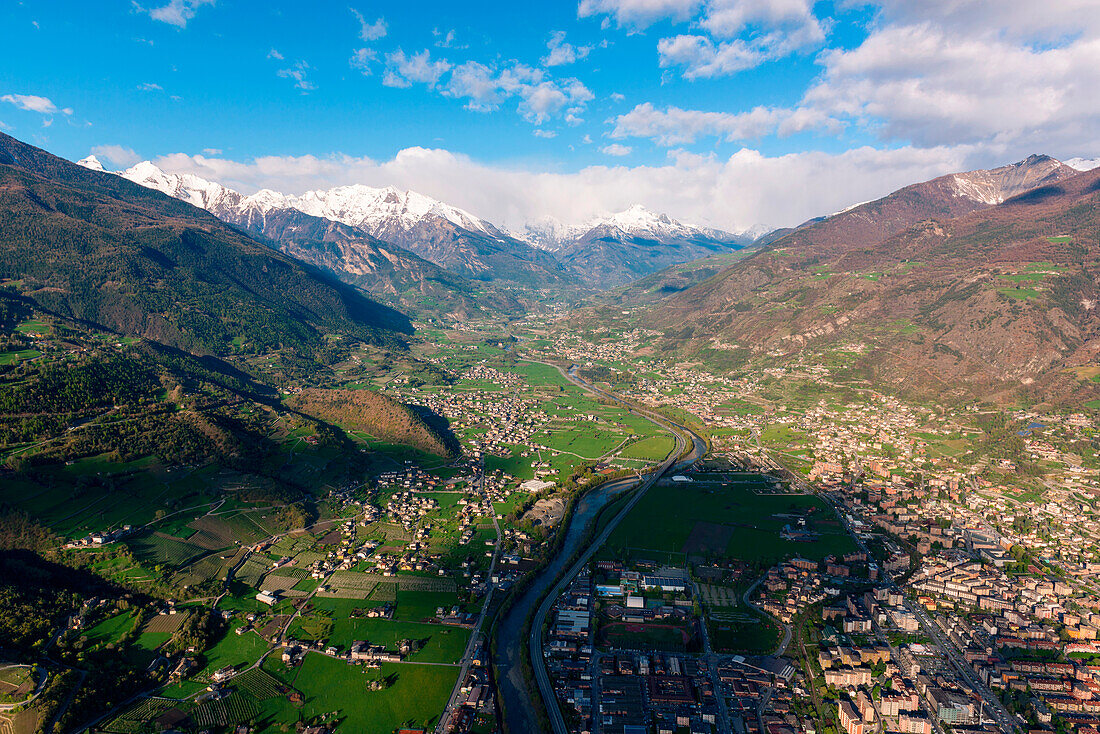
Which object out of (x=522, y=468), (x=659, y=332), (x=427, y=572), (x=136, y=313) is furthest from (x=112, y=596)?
(x=659, y=332)

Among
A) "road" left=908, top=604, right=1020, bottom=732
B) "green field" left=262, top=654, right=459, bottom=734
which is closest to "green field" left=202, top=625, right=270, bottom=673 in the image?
"green field" left=262, top=654, right=459, bottom=734

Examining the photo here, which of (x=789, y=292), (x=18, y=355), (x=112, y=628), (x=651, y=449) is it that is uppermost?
(x=789, y=292)

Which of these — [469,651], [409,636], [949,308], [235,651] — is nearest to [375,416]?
[235,651]

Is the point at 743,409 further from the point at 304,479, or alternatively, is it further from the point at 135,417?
the point at 135,417

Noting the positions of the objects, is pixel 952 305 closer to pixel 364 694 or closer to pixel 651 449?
pixel 651 449

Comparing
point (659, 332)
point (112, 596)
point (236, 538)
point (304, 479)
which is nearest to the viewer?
point (112, 596)

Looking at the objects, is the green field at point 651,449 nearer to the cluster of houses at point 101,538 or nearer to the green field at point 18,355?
the cluster of houses at point 101,538
